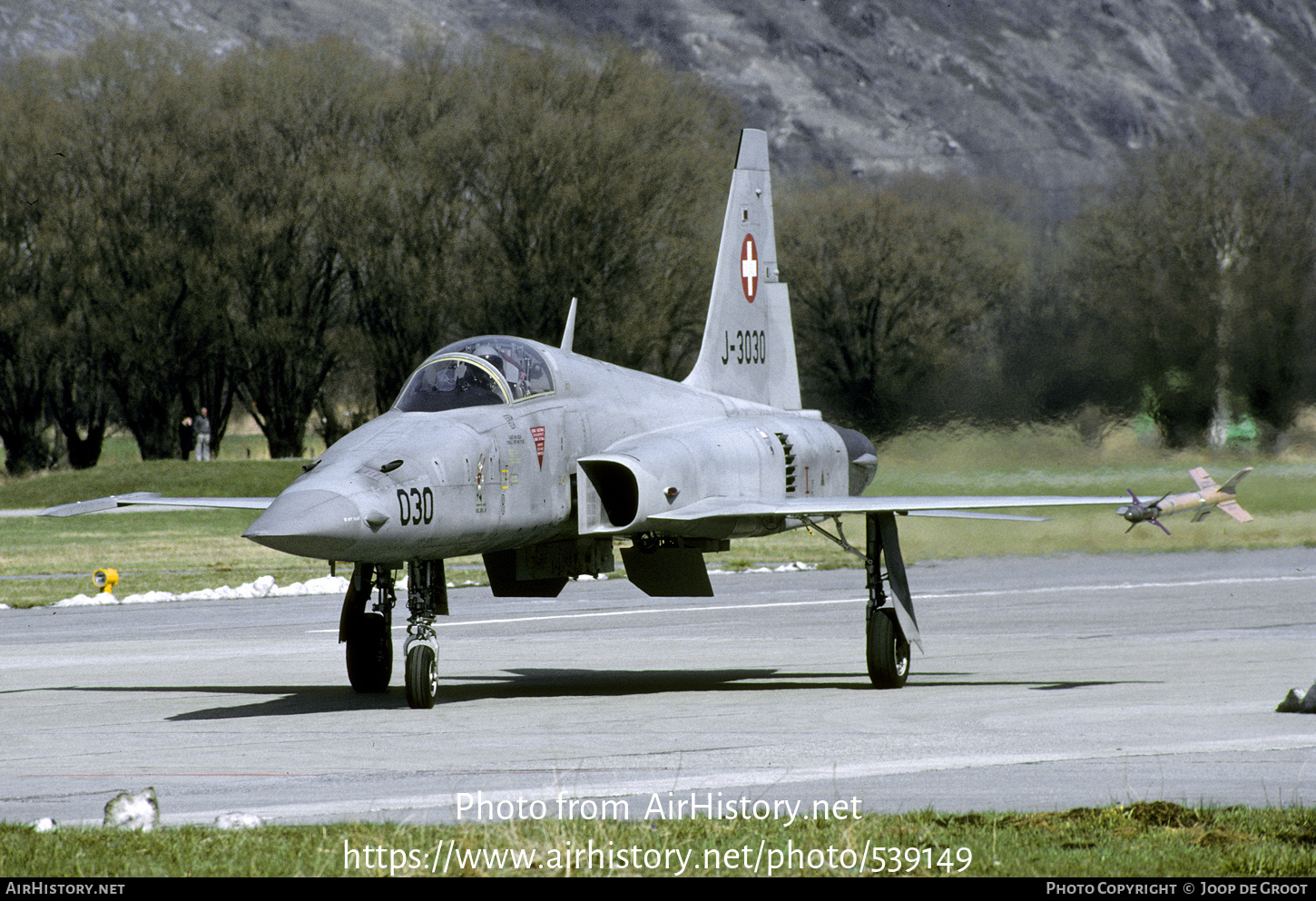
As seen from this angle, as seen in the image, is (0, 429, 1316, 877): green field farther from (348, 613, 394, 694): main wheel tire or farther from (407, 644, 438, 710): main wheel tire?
(348, 613, 394, 694): main wheel tire

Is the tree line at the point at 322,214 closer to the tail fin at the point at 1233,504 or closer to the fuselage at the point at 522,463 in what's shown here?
the tail fin at the point at 1233,504

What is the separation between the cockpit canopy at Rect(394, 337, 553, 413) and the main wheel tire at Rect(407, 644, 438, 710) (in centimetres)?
191

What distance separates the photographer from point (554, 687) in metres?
15.1

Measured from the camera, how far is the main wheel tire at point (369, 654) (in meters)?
14.2

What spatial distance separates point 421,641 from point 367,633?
1463mm

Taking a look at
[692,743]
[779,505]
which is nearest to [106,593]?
[779,505]

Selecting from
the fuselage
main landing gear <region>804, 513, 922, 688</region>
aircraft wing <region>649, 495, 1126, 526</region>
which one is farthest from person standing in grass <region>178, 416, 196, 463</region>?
aircraft wing <region>649, 495, 1126, 526</region>

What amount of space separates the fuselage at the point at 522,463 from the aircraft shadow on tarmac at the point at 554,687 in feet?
4.60

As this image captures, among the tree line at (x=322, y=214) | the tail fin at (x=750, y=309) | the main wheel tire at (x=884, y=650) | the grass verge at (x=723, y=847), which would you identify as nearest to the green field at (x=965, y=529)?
the tail fin at (x=750, y=309)

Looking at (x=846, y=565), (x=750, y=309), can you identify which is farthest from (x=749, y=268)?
(x=846, y=565)

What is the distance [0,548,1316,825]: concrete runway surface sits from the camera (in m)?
8.98

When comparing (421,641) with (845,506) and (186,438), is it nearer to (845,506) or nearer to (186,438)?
(845,506)
